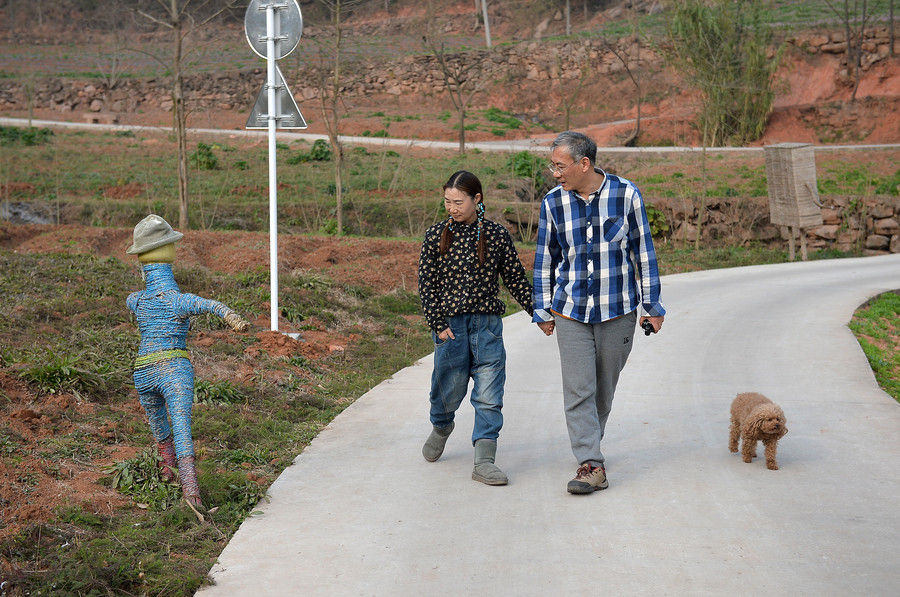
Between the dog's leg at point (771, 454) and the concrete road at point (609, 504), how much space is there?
0.17ft

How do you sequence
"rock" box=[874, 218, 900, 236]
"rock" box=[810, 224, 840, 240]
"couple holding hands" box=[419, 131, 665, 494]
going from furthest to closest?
"rock" box=[810, 224, 840, 240]
"rock" box=[874, 218, 900, 236]
"couple holding hands" box=[419, 131, 665, 494]

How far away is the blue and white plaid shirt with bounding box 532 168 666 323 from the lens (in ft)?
17.1

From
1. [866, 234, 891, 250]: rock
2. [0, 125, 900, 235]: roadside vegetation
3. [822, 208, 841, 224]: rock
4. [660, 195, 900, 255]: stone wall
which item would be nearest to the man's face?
[0, 125, 900, 235]: roadside vegetation

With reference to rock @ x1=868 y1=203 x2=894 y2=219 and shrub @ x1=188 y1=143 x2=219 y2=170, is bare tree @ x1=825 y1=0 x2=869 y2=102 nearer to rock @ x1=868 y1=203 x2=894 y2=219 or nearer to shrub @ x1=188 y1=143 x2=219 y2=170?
rock @ x1=868 y1=203 x2=894 y2=219

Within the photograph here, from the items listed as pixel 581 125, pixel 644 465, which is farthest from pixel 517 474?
pixel 581 125

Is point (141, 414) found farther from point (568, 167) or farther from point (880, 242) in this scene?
point (880, 242)

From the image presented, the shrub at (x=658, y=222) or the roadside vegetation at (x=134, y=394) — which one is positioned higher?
the shrub at (x=658, y=222)

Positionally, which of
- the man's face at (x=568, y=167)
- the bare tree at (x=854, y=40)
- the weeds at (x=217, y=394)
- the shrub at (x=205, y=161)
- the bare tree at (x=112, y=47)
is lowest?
the weeds at (x=217, y=394)

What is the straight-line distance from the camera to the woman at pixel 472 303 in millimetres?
5426

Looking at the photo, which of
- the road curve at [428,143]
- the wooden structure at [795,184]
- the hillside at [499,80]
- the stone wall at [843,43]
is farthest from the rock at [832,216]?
the stone wall at [843,43]

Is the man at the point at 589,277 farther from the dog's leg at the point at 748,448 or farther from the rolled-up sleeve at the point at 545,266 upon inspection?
the dog's leg at the point at 748,448

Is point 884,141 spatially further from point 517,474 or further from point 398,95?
point 517,474

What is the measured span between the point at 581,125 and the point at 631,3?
19477 mm

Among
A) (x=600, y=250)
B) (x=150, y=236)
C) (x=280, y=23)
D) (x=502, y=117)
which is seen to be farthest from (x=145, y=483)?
(x=502, y=117)
